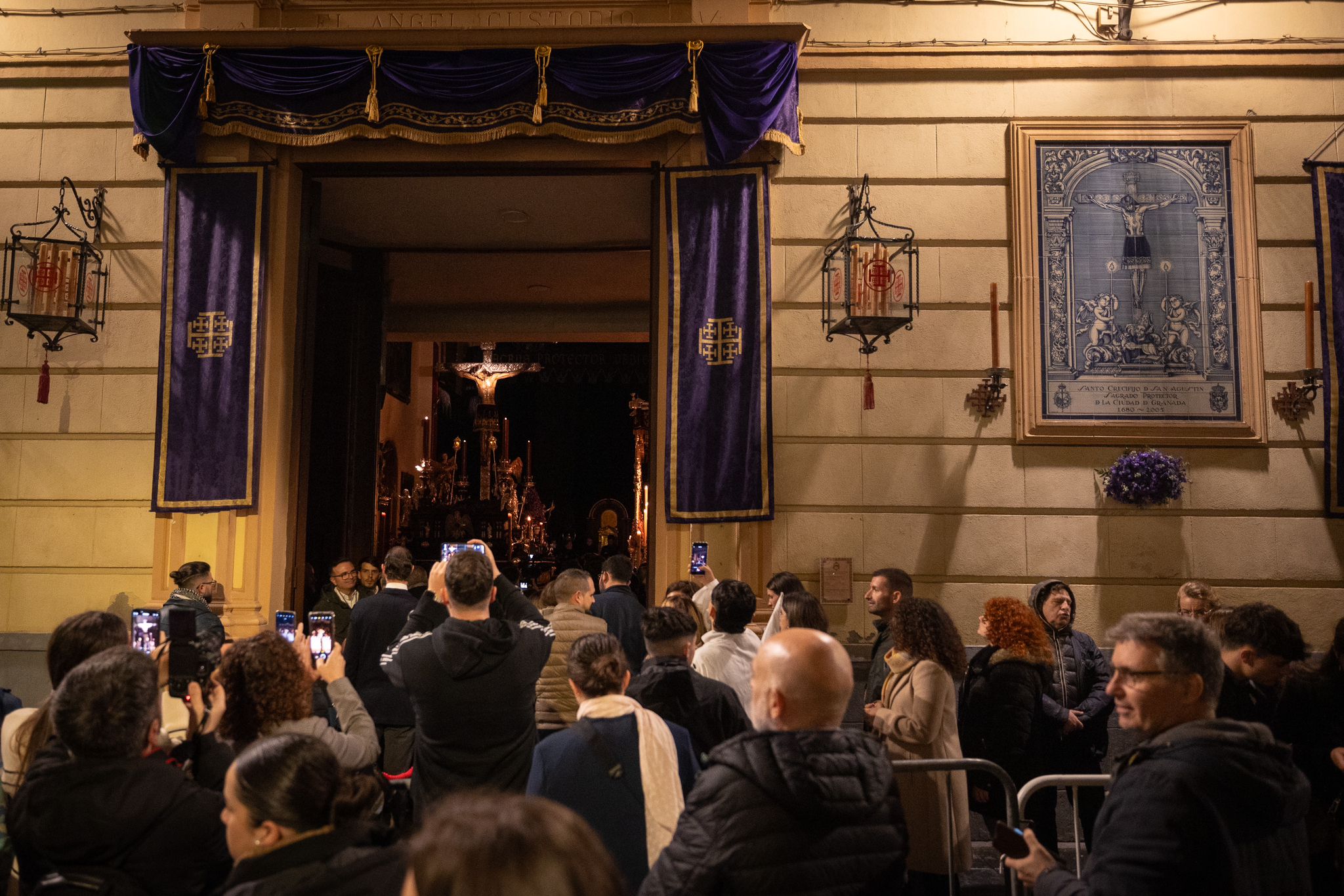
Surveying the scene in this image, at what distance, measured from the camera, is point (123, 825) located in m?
2.55

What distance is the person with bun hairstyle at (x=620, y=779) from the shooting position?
324 centimetres

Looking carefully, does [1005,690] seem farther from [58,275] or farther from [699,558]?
[58,275]

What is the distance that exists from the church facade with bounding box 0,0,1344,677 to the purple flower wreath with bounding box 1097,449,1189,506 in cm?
25

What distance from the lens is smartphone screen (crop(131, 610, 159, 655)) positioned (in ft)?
14.0

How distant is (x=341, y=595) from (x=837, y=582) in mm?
3755

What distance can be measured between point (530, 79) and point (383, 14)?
1558mm

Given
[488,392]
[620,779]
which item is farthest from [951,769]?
[488,392]

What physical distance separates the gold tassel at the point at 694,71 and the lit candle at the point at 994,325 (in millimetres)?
2654

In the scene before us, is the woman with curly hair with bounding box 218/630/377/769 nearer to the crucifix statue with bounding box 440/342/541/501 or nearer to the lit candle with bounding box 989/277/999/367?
the lit candle with bounding box 989/277/999/367

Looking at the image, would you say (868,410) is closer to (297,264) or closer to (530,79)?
(530,79)

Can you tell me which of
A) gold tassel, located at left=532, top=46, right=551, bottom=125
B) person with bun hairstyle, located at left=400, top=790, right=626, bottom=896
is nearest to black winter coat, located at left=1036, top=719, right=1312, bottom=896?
person with bun hairstyle, located at left=400, top=790, right=626, bottom=896

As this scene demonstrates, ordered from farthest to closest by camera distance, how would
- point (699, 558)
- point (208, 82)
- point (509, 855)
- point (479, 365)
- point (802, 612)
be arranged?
point (479, 365)
point (208, 82)
point (699, 558)
point (802, 612)
point (509, 855)

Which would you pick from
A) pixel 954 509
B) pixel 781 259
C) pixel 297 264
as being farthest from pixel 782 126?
pixel 297 264

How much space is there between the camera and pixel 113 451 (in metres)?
8.47
